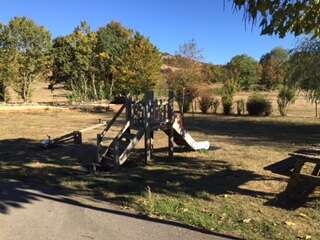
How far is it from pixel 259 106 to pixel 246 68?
50.9 meters

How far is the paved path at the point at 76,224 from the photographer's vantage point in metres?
6.14

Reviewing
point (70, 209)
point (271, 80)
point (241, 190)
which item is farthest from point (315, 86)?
point (271, 80)

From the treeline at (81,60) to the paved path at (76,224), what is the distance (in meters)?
29.4

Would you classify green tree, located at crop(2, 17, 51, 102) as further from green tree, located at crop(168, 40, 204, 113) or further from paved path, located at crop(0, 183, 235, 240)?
paved path, located at crop(0, 183, 235, 240)

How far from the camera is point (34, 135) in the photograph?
1791 centimetres

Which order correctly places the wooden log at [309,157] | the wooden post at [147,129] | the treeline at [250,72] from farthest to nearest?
the treeline at [250,72]
the wooden post at [147,129]
the wooden log at [309,157]

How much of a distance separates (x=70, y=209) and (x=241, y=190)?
9.74 feet

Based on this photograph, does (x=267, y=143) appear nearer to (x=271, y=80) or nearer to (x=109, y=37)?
(x=109, y=37)

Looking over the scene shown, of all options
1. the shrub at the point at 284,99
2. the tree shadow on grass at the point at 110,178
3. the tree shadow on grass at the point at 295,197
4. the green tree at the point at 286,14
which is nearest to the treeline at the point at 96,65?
the shrub at the point at 284,99

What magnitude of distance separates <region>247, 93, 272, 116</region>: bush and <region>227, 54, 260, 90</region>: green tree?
3986 centimetres

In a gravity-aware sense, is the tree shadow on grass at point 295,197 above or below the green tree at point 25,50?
below

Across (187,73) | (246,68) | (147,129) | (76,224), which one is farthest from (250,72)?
(76,224)

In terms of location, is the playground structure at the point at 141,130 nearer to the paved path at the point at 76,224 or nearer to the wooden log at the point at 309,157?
the paved path at the point at 76,224

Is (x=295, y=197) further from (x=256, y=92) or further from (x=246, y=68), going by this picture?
(x=246, y=68)
